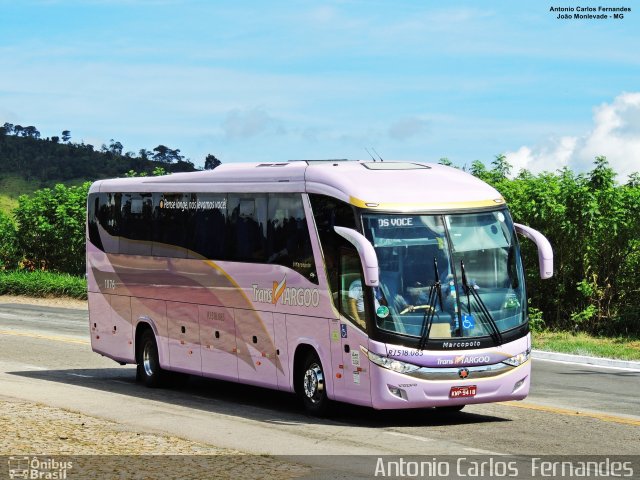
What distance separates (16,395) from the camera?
61.0ft

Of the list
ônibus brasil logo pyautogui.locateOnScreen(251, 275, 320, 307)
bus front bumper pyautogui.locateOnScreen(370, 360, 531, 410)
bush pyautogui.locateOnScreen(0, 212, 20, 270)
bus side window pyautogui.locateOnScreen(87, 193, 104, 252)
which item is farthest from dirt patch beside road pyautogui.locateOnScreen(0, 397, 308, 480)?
bush pyautogui.locateOnScreen(0, 212, 20, 270)

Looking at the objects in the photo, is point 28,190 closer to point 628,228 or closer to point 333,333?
point 628,228

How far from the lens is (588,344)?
2808 centimetres

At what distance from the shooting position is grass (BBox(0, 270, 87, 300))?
46.7 m

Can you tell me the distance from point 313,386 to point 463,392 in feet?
7.47

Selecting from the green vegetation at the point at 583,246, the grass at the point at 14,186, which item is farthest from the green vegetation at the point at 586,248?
the grass at the point at 14,186

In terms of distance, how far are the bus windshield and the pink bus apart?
15 mm

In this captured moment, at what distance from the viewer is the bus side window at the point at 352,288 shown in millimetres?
15367

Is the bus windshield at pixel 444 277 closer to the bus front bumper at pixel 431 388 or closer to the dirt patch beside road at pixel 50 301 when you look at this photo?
the bus front bumper at pixel 431 388

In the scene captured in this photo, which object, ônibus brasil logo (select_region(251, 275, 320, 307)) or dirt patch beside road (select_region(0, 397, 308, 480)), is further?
ônibus brasil logo (select_region(251, 275, 320, 307))

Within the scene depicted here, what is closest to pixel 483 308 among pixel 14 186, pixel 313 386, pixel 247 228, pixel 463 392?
pixel 463 392

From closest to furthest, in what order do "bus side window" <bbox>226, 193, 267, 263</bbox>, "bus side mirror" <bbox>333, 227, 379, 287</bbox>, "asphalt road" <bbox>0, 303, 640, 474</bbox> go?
"asphalt road" <bbox>0, 303, 640, 474</bbox>
"bus side mirror" <bbox>333, 227, 379, 287</bbox>
"bus side window" <bbox>226, 193, 267, 263</bbox>

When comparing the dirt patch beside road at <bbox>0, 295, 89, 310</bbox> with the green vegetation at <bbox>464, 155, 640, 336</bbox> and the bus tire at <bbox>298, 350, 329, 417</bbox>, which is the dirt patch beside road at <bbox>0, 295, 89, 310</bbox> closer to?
the green vegetation at <bbox>464, 155, 640, 336</bbox>

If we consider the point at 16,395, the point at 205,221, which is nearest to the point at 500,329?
the point at 205,221
